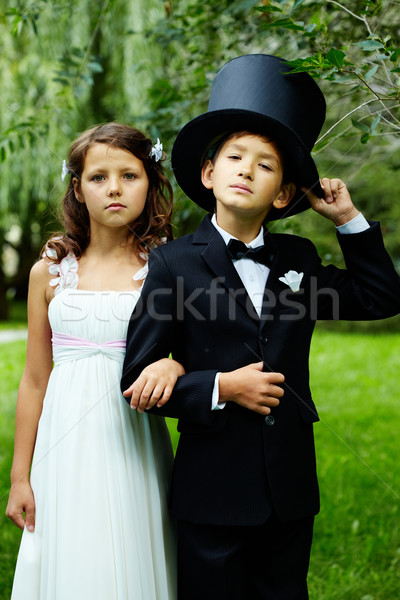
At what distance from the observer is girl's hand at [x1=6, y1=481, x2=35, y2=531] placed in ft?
6.57

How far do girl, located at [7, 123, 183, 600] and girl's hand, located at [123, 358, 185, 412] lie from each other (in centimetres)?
5

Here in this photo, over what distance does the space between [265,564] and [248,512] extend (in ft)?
0.70

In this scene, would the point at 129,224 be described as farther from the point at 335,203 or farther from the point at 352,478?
the point at 352,478

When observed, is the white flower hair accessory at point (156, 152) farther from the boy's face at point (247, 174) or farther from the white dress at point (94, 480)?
the white dress at point (94, 480)

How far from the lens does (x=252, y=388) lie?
1.71 metres

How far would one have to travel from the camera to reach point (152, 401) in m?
1.70

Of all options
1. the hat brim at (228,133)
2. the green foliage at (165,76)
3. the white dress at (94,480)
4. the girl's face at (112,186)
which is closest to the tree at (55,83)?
the green foliage at (165,76)

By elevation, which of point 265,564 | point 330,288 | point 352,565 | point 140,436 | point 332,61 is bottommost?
point 352,565

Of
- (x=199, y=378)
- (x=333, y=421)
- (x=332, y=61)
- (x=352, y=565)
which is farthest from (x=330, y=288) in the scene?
(x=333, y=421)

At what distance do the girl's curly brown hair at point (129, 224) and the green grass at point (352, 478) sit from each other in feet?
3.34

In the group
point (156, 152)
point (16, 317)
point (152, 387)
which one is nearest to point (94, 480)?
point (152, 387)

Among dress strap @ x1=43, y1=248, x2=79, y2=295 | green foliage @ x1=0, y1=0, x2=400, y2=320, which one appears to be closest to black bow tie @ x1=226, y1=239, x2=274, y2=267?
green foliage @ x1=0, y1=0, x2=400, y2=320

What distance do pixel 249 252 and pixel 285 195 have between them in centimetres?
22

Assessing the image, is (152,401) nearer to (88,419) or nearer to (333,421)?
(88,419)
